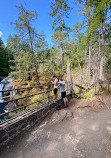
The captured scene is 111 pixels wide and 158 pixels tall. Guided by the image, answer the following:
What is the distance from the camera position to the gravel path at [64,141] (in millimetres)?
1648

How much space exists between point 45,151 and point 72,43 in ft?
37.9

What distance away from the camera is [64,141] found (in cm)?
196

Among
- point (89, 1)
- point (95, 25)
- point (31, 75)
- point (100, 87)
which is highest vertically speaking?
point (89, 1)

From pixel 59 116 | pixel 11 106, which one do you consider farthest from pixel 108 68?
pixel 11 106

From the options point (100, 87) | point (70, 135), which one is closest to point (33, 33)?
point (100, 87)

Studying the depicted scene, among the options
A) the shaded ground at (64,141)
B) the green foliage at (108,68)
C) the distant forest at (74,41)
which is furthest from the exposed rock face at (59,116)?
the green foliage at (108,68)

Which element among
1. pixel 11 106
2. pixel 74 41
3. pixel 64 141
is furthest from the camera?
pixel 74 41

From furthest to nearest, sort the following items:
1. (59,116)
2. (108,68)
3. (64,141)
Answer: (108,68), (59,116), (64,141)

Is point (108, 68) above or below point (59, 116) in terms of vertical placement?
above

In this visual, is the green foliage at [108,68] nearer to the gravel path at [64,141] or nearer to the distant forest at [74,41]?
the distant forest at [74,41]

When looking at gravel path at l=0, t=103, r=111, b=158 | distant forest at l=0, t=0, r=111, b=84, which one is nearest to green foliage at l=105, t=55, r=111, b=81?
distant forest at l=0, t=0, r=111, b=84

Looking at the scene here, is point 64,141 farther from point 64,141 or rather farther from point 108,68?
point 108,68

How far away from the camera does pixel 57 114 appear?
3107 mm

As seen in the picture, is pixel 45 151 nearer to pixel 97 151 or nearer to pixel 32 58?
pixel 97 151
